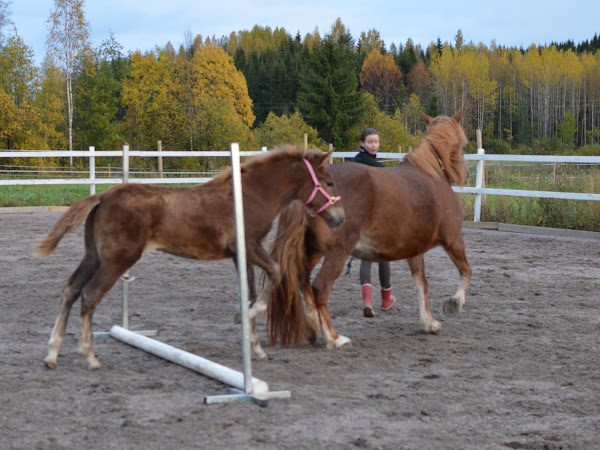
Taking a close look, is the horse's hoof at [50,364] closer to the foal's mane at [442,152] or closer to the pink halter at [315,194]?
the pink halter at [315,194]

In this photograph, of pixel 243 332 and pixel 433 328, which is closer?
pixel 243 332

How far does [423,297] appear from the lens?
5.98 metres

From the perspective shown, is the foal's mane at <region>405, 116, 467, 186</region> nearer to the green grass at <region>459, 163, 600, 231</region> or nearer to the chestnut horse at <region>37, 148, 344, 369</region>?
the chestnut horse at <region>37, 148, 344, 369</region>

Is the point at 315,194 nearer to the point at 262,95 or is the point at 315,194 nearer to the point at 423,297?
the point at 423,297

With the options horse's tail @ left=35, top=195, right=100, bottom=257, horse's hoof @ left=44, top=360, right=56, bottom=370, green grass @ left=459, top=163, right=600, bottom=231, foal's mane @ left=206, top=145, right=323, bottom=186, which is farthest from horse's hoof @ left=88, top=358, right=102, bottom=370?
green grass @ left=459, top=163, right=600, bottom=231

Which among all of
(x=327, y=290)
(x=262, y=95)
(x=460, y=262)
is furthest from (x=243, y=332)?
(x=262, y=95)

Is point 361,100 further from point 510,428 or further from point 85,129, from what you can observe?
point 510,428

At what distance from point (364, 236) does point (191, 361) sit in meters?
1.72

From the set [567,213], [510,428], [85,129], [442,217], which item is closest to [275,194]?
[442,217]

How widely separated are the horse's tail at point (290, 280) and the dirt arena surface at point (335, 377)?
0.16m

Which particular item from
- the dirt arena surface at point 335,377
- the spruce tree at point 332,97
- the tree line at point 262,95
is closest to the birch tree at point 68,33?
the tree line at point 262,95

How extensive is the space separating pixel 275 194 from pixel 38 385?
1.96 metres

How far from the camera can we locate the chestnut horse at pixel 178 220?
4523 mm

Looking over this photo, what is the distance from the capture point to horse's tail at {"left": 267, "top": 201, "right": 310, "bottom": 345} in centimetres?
→ 522
